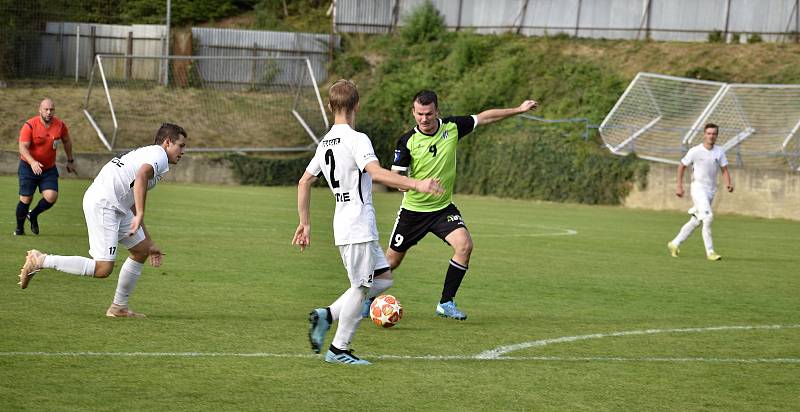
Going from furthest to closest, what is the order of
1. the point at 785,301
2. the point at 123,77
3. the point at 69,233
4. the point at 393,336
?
the point at 123,77 < the point at 69,233 < the point at 785,301 < the point at 393,336

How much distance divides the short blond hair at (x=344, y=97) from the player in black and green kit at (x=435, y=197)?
3.03 meters

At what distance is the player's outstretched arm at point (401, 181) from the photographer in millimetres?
7148

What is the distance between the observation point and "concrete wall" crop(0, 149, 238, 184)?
34.3 m

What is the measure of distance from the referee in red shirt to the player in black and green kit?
25.7 feet

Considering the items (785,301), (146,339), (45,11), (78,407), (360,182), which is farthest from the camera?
(45,11)

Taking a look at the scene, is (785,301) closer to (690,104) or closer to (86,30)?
(690,104)

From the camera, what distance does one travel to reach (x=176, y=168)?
35938 millimetres

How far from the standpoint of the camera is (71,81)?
40469mm

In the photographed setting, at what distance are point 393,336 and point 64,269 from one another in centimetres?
289

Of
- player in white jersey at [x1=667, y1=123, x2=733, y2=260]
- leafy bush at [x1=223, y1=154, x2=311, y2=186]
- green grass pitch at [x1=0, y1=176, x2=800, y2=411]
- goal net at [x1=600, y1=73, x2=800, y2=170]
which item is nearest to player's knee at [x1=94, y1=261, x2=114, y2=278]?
green grass pitch at [x1=0, y1=176, x2=800, y2=411]

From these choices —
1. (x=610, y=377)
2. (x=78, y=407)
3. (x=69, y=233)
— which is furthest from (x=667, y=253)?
(x=78, y=407)

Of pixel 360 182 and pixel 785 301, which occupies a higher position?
pixel 360 182

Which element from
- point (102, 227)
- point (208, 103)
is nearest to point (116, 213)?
point (102, 227)

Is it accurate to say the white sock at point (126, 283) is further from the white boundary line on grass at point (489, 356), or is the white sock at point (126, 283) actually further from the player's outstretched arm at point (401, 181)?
the player's outstretched arm at point (401, 181)
